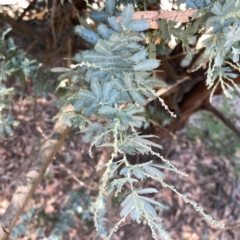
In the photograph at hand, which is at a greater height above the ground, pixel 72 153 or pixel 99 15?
pixel 99 15

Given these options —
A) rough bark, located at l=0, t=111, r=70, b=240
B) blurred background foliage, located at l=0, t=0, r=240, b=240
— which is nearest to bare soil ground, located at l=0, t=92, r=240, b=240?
blurred background foliage, located at l=0, t=0, r=240, b=240

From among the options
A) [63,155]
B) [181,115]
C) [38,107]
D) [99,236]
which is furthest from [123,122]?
[38,107]

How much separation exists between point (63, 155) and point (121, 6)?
1501 millimetres

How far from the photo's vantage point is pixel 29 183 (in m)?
0.75

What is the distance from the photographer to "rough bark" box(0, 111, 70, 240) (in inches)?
25.9

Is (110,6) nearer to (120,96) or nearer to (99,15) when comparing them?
(99,15)

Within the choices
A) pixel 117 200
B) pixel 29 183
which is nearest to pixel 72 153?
pixel 117 200

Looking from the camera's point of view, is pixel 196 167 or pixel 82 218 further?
pixel 196 167

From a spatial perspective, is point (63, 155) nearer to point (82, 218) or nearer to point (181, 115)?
point (82, 218)

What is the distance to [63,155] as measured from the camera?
6.26 feet

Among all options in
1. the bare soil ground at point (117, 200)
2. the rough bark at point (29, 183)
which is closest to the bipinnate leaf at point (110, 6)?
the rough bark at point (29, 183)

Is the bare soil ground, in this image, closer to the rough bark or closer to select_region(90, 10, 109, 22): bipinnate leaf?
the rough bark

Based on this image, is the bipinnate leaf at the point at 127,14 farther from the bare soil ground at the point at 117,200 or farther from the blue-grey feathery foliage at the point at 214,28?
the bare soil ground at the point at 117,200

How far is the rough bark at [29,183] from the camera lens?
2.15 feet
